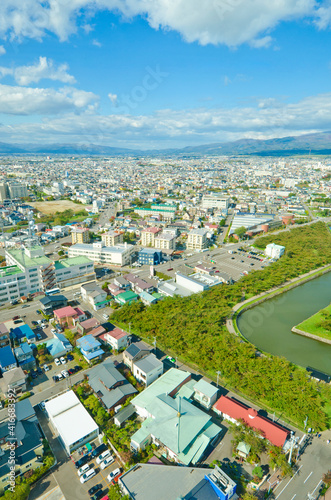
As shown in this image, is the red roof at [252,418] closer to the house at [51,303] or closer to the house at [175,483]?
the house at [175,483]

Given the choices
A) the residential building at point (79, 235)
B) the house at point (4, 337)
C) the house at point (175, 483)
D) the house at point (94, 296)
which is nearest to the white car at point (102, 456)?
the house at point (175, 483)

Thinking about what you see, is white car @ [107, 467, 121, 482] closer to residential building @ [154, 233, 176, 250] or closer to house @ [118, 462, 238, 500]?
house @ [118, 462, 238, 500]

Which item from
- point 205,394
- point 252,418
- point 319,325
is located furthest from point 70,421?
point 319,325

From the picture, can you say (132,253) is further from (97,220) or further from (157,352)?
(97,220)

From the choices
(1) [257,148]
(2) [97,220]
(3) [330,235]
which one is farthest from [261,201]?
(1) [257,148]

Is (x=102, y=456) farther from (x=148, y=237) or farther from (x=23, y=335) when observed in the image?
(x=148, y=237)
